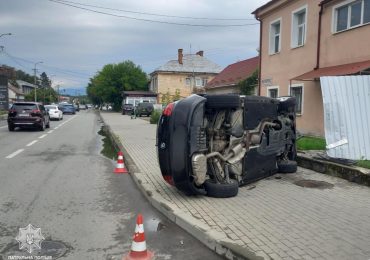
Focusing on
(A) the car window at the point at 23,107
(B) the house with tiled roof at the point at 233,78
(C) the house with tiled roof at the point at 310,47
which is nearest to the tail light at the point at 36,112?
(A) the car window at the point at 23,107

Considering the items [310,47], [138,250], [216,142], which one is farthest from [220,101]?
[310,47]

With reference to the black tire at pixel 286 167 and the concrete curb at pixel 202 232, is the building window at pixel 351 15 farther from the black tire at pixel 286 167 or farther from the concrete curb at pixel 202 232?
the concrete curb at pixel 202 232

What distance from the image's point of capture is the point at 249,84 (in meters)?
28.0

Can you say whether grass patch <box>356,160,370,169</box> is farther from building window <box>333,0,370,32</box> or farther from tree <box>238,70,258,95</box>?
tree <box>238,70,258,95</box>

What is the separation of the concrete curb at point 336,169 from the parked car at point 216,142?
1381 millimetres

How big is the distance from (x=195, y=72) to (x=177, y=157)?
56009 mm

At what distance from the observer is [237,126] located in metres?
6.70

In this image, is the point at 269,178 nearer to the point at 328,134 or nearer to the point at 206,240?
the point at 328,134

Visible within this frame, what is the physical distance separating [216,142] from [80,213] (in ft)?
8.39

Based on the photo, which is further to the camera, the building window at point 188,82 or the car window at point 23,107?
the building window at point 188,82

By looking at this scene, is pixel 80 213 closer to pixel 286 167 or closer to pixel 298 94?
pixel 286 167

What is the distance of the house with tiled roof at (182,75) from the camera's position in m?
60.0

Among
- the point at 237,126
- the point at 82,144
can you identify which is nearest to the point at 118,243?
the point at 237,126

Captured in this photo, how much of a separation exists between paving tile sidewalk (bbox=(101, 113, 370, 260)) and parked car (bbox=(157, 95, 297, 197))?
0.31 m
